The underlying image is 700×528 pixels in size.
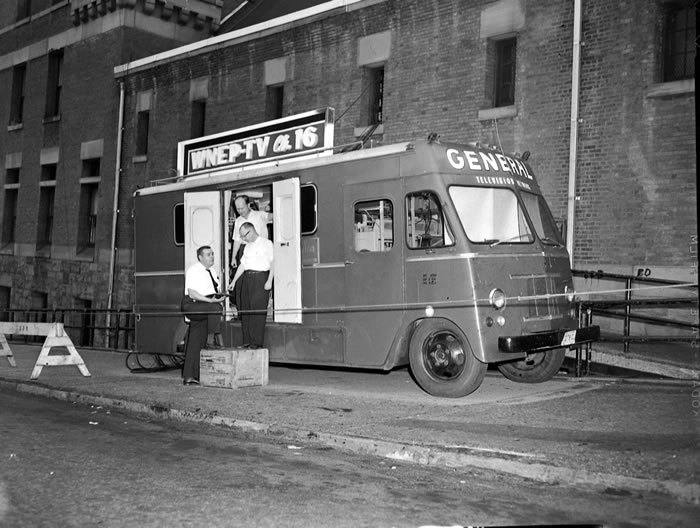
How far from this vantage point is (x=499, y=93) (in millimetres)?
15156

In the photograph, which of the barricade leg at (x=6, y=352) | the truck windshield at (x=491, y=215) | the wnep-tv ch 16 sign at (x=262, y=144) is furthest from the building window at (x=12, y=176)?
the truck windshield at (x=491, y=215)

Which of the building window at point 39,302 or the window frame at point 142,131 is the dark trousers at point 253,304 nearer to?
the window frame at point 142,131

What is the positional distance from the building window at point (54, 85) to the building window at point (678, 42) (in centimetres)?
2004

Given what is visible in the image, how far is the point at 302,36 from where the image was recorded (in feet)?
59.9

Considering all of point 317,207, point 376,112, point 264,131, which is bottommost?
point 317,207

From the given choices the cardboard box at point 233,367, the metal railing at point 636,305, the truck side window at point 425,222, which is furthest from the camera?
the cardboard box at point 233,367

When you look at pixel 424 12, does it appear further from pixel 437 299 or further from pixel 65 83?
pixel 65 83

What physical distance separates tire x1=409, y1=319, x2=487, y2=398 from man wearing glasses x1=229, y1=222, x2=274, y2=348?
236cm

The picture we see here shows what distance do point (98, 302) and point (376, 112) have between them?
10780 mm

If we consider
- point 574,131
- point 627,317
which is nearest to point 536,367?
point 627,317

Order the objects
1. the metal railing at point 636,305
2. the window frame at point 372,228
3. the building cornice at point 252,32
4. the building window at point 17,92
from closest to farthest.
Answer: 1. the window frame at point 372,228
2. the metal railing at point 636,305
3. the building cornice at point 252,32
4. the building window at point 17,92

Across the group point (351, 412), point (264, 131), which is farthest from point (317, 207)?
point (351, 412)

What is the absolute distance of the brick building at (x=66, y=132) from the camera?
23.4 metres

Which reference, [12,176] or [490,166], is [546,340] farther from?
[12,176]
